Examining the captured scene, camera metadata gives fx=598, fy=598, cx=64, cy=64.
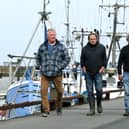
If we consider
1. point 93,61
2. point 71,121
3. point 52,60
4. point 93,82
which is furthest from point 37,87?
point 71,121

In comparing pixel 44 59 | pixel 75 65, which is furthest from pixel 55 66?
pixel 75 65

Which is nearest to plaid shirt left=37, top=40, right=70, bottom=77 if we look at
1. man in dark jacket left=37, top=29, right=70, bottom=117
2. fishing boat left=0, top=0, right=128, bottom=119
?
man in dark jacket left=37, top=29, right=70, bottom=117

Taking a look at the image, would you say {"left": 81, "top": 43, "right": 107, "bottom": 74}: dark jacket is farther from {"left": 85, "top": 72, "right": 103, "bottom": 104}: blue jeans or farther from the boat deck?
the boat deck

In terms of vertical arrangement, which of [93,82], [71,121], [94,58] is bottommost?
[71,121]

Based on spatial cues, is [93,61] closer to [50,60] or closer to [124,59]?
[124,59]

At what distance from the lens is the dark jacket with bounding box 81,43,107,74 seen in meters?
15.0

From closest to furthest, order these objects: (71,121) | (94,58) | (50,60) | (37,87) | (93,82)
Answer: (71,121)
(50,60)
(94,58)
(93,82)
(37,87)

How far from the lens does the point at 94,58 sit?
1498cm

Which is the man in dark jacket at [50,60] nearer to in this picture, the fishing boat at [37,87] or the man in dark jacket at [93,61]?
the man in dark jacket at [93,61]

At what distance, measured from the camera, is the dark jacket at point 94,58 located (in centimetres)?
1497

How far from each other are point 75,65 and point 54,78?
18.0 m

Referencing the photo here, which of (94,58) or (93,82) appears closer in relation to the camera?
(94,58)

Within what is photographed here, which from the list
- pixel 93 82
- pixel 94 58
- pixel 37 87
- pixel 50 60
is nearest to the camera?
pixel 50 60

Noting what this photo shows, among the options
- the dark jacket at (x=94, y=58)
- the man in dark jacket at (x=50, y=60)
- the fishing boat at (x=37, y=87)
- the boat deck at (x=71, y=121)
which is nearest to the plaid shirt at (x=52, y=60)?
the man in dark jacket at (x=50, y=60)
